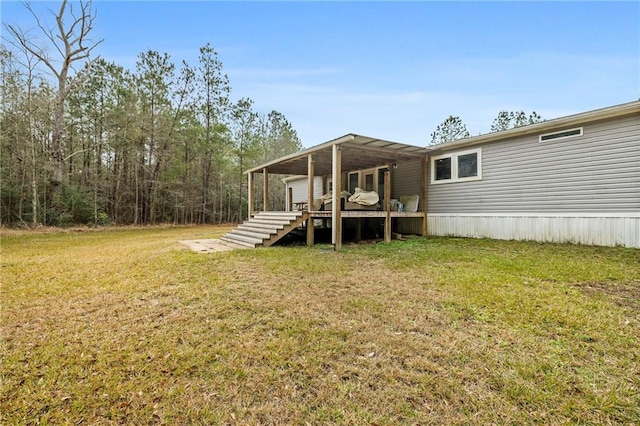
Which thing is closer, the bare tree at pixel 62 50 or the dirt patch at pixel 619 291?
the dirt patch at pixel 619 291

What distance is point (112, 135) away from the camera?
1548 cm

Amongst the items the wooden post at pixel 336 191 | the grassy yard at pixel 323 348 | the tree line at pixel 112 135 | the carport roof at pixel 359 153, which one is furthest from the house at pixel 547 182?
the tree line at pixel 112 135

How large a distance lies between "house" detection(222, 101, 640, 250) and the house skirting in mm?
16

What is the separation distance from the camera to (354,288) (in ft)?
12.5

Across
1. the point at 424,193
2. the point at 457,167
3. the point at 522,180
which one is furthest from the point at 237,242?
the point at 522,180

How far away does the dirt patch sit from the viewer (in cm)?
311

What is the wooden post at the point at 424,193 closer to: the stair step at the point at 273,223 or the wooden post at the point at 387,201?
the wooden post at the point at 387,201

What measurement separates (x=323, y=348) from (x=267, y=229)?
575 cm

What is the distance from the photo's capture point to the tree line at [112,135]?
12516 millimetres

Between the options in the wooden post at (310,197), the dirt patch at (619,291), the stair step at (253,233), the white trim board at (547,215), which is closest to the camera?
the dirt patch at (619,291)

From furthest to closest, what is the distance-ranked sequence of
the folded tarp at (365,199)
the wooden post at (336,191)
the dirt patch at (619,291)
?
the folded tarp at (365,199)
the wooden post at (336,191)
the dirt patch at (619,291)

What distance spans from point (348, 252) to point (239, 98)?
1704 cm

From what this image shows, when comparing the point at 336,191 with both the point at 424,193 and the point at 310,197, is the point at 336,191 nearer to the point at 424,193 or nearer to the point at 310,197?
the point at 310,197

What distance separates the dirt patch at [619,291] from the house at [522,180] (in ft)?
10.7
